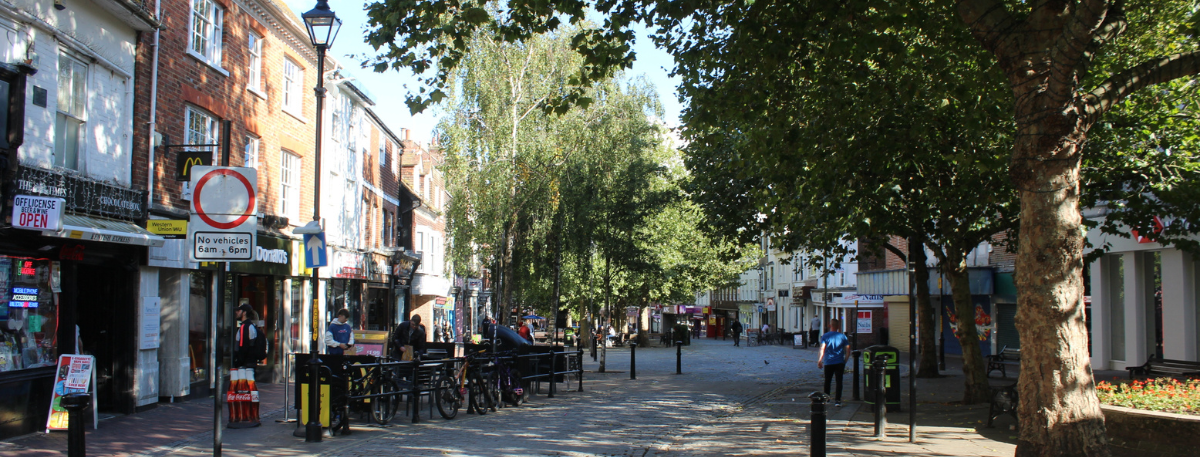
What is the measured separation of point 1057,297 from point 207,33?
15.0m

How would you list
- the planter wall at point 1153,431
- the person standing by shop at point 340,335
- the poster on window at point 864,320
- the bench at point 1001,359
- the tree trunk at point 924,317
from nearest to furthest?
the planter wall at point 1153,431
the person standing by shop at point 340,335
the tree trunk at point 924,317
the bench at point 1001,359
the poster on window at point 864,320

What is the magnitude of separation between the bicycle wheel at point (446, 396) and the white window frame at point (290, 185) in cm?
850

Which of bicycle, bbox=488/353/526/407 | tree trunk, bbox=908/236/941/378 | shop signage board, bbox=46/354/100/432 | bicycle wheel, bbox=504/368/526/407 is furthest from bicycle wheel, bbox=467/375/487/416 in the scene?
tree trunk, bbox=908/236/941/378

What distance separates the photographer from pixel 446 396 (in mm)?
13336

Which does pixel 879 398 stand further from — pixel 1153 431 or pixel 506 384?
pixel 506 384

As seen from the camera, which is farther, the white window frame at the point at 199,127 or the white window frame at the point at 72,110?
the white window frame at the point at 199,127

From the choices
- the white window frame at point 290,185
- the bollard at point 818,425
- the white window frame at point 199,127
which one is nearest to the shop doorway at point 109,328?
the white window frame at point 199,127

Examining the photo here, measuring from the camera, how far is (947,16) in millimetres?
11336

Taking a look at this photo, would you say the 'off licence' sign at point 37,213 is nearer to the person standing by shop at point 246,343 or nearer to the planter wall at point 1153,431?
the person standing by shop at point 246,343

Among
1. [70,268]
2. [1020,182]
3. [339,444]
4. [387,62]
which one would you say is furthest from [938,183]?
[70,268]

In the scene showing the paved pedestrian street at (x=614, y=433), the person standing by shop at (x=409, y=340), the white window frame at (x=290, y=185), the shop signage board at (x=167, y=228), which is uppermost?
the white window frame at (x=290, y=185)

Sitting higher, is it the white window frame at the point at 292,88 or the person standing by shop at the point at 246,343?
the white window frame at the point at 292,88

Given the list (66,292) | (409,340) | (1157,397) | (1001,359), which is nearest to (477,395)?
(409,340)

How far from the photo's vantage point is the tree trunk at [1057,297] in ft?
24.8
